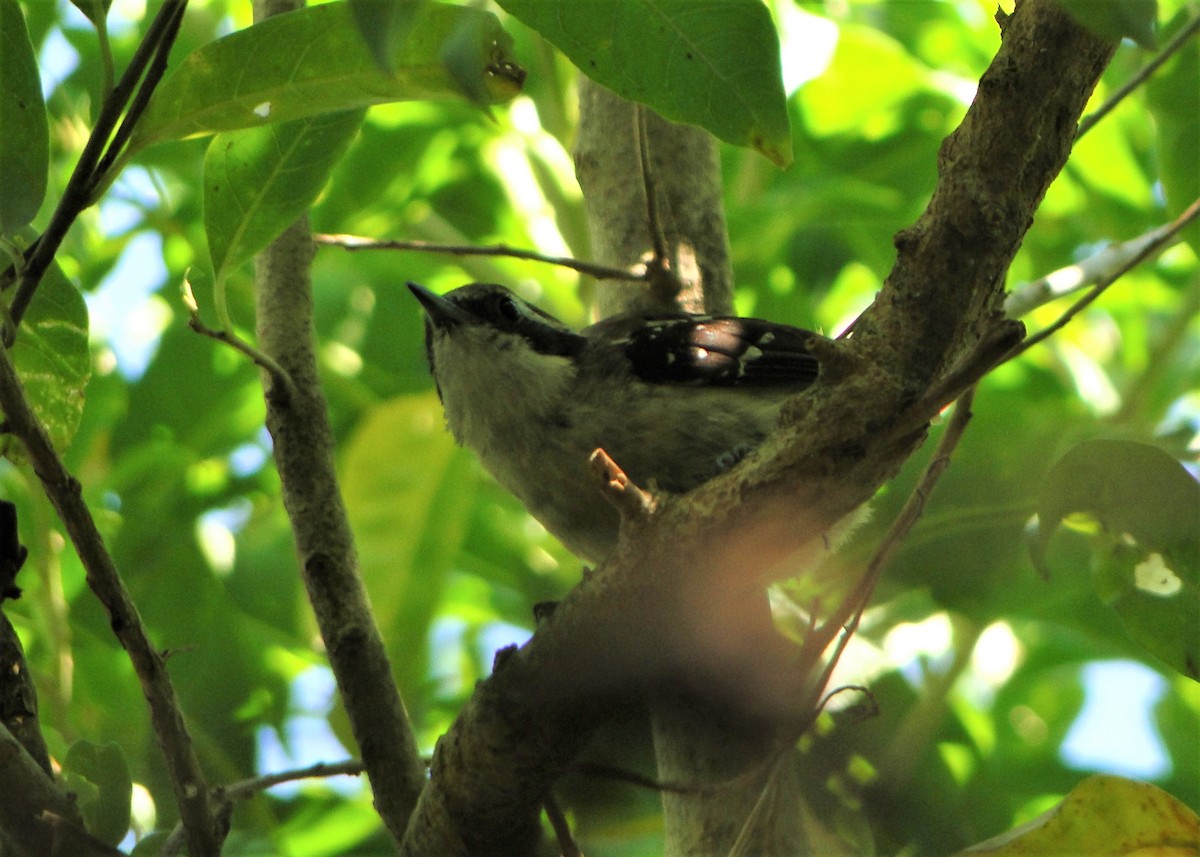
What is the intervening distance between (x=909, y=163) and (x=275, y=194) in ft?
10.2

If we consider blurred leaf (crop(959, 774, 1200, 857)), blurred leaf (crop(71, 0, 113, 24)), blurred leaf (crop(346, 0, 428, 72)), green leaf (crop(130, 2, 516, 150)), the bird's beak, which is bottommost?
blurred leaf (crop(959, 774, 1200, 857))

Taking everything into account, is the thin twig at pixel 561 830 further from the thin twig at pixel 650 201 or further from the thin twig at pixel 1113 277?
the thin twig at pixel 650 201

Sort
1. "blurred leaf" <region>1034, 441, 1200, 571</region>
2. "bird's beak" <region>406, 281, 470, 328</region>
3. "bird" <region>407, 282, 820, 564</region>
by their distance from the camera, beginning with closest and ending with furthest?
1. "blurred leaf" <region>1034, 441, 1200, 571</region>
2. "bird" <region>407, 282, 820, 564</region>
3. "bird's beak" <region>406, 281, 470, 328</region>

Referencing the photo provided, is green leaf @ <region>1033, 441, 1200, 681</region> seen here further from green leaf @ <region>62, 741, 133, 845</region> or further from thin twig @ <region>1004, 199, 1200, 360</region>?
green leaf @ <region>62, 741, 133, 845</region>

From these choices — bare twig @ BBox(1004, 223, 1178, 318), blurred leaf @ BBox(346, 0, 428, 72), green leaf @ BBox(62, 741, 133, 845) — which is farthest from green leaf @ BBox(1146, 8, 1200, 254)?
green leaf @ BBox(62, 741, 133, 845)

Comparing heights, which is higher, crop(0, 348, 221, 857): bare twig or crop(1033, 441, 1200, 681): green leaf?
crop(0, 348, 221, 857): bare twig

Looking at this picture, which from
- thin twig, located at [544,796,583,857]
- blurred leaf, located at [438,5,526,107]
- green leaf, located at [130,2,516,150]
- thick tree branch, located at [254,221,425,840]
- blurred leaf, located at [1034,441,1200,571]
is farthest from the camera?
thick tree branch, located at [254,221,425,840]

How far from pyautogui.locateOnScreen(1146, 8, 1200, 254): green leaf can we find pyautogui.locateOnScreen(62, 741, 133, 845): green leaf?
9.80ft

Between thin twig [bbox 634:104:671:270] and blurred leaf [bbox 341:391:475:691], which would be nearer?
thin twig [bbox 634:104:671:270]

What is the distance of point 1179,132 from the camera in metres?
3.52

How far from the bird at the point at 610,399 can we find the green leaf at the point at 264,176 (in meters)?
1.31

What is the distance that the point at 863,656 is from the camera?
148 inches

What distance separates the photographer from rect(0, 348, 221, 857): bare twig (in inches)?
85.1

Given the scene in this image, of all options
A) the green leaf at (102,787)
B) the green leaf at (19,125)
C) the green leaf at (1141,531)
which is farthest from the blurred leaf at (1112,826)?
the green leaf at (19,125)
